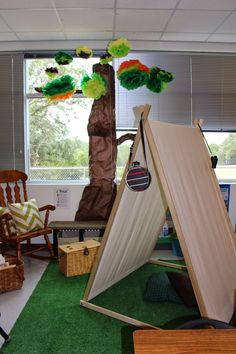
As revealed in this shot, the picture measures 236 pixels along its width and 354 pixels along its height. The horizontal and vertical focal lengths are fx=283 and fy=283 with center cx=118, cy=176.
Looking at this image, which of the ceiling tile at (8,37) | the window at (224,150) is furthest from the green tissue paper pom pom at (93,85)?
the window at (224,150)

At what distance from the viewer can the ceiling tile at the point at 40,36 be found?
11.8 ft

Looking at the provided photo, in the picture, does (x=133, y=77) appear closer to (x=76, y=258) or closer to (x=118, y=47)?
(x=118, y=47)

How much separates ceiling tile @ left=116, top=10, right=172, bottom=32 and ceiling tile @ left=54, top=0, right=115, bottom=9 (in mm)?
185

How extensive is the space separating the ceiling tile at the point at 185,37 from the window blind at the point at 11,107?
1988 mm

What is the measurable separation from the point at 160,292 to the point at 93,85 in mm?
2421

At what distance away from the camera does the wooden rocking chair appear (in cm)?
312

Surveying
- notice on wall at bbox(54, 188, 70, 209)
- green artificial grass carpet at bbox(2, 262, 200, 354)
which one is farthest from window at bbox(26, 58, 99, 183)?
green artificial grass carpet at bbox(2, 262, 200, 354)

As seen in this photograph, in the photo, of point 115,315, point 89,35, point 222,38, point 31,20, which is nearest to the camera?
point 115,315

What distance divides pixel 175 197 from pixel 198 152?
29.7 inches

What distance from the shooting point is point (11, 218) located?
3.12m

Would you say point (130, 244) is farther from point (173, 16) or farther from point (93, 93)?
point (173, 16)

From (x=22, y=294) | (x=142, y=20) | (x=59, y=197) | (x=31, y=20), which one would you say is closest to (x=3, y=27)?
(x=31, y=20)

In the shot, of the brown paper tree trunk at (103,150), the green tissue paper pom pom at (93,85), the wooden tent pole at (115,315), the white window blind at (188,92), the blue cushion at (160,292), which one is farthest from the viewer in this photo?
the white window blind at (188,92)

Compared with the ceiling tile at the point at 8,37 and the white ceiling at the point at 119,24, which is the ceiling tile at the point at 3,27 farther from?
the ceiling tile at the point at 8,37
